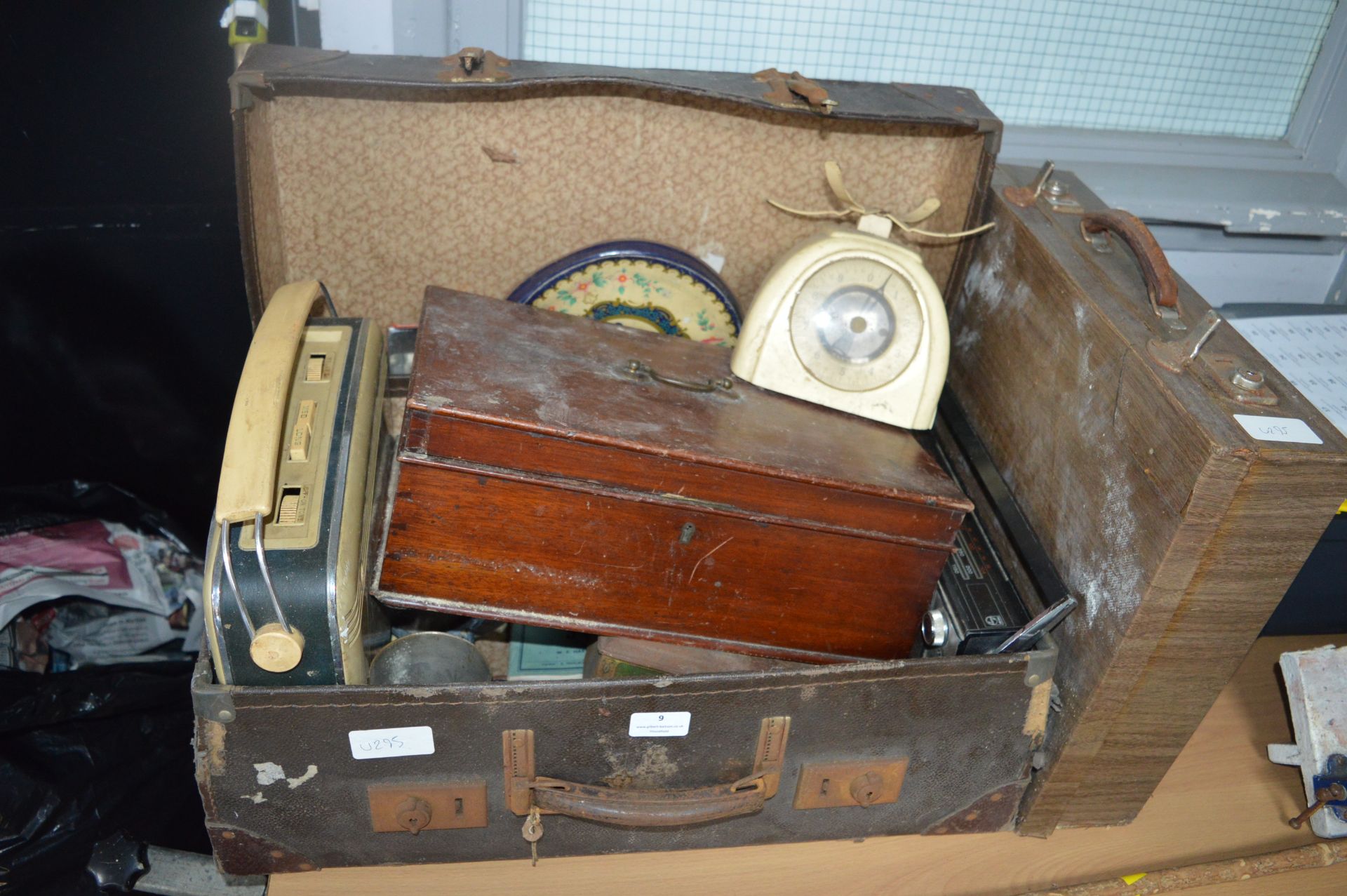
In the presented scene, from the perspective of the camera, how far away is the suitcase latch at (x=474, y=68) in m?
1.08

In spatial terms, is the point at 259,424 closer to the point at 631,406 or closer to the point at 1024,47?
the point at 631,406

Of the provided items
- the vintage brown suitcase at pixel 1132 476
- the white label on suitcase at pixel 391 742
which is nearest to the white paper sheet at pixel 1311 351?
the vintage brown suitcase at pixel 1132 476

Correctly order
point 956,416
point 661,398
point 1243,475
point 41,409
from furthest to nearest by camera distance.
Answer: point 41,409
point 956,416
point 661,398
point 1243,475

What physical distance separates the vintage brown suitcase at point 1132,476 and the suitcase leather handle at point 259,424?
0.77 m

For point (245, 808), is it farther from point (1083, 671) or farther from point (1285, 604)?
point (1285, 604)

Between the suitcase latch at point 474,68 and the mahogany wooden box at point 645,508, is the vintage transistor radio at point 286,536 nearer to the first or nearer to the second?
the mahogany wooden box at point 645,508

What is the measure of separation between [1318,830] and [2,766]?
4.85 feet

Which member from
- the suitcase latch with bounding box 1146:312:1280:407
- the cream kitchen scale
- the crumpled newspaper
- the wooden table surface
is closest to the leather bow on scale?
the cream kitchen scale

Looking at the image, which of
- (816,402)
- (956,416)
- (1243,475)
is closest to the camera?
(1243,475)

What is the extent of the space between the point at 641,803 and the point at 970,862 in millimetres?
403

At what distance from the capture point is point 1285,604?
1354 mm

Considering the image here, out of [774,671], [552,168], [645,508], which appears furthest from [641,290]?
[774,671]

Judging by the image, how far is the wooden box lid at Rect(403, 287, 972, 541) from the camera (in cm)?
90

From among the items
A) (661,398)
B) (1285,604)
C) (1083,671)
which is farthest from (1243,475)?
(1285,604)
